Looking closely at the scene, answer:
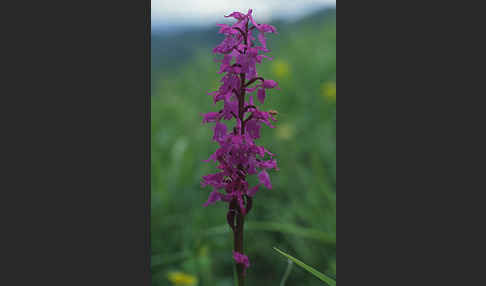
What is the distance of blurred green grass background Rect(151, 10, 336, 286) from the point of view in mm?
2582

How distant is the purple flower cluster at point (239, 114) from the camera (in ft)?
4.70

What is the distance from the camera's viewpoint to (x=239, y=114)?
4.84ft

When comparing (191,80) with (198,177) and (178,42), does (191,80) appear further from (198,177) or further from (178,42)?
(198,177)

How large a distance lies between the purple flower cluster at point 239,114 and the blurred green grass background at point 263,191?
788 millimetres

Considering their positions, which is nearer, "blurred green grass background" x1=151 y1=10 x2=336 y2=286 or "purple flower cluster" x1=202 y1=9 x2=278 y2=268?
"purple flower cluster" x1=202 y1=9 x2=278 y2=268

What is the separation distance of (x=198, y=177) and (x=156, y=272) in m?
0.98

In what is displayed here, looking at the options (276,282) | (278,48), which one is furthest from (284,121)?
(278,48)

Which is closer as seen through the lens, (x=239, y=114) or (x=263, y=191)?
(x=239, y=114)

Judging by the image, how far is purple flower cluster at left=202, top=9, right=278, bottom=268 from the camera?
1.43 meters

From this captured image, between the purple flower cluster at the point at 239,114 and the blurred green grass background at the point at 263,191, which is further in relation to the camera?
the blurred green grass background at the point at 263,191

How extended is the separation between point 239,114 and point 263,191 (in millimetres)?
1836

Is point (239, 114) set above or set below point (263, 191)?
above

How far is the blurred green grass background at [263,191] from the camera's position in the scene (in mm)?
2582

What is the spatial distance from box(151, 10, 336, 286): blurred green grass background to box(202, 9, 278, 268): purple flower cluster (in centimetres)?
79
